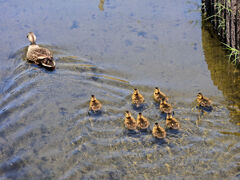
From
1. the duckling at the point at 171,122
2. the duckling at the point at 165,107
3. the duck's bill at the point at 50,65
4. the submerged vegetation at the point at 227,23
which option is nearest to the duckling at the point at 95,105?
the duckling at the point at 165,107

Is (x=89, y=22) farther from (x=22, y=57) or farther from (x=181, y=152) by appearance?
(x=181, y=152)

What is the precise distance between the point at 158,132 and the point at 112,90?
64.4 inches

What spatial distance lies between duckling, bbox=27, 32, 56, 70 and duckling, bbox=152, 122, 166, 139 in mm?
3114

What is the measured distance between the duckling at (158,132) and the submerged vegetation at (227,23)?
8.21 ft

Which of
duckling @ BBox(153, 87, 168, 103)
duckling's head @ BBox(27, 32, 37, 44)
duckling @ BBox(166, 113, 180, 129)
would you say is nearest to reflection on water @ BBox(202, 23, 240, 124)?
duckling @ BBox(166, 113, 180, 129)

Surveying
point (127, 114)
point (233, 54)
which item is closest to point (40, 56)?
point (127, 114)

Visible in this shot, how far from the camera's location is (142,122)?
18.6 ft

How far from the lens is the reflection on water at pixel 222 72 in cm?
604

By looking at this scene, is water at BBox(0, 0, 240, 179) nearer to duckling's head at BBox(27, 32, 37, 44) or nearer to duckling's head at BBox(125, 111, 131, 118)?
duckling's head at BBox(125, 111, 131, 118)

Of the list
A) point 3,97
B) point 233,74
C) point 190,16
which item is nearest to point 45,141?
point 3,97

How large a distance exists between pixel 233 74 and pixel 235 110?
3.93 ft

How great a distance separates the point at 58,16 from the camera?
9461mm

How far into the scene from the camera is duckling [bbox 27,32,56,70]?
293 inches

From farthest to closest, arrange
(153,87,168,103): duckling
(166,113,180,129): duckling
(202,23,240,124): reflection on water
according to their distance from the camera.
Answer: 1. (153,87,168,103): duckling
2. (202,23,240,124): reflection on water
3. (166,113,180,129): duckling
